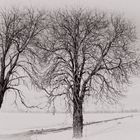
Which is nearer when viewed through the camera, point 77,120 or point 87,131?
point 77,120

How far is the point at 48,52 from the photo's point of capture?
76.6 feet

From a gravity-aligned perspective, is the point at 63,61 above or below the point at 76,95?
above

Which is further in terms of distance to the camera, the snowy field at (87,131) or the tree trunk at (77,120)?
the tree trunk at (77,120)

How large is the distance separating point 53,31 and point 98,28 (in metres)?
3.51

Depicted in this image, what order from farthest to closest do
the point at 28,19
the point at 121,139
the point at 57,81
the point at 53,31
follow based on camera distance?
the point at 28,19
the point at 53,31
the point at 57,81
the point at 121,139

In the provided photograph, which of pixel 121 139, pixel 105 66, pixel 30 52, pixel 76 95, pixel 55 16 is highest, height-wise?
pixel 55 16

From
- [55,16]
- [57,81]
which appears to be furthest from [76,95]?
[55,16]

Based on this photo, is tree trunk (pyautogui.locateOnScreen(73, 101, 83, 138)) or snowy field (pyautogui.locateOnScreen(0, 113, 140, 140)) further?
tree trunk (pyautogui.locateOnScreen(73, 101, 83, 138))

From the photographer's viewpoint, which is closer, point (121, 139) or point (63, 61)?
point (121, 139)

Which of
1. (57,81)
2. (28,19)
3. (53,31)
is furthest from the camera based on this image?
(28,19)

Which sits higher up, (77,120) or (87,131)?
(77,120)

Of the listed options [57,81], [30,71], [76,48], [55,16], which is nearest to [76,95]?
[57,81]

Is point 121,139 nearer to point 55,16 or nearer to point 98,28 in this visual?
point 98,28

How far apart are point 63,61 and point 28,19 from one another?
18.0ft
